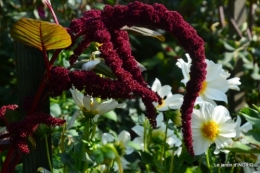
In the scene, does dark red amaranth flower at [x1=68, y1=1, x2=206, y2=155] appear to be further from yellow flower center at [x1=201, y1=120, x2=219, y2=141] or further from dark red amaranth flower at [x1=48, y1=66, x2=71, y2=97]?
yellow flower center at [x1=201, y1=120, x2=219, y2=141]

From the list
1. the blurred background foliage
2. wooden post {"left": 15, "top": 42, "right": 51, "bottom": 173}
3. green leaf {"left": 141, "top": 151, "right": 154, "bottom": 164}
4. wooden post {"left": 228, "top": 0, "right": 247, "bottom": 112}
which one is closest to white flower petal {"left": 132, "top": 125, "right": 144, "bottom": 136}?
green leaf {"left": 141, "top": 151, "right": 154, "bottom": 164}

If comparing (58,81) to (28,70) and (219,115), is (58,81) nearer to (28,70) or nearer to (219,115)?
(28,70)

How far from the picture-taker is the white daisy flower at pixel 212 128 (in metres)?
0.93

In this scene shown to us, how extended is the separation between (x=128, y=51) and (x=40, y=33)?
0.41 feet

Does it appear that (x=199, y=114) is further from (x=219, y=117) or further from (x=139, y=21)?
(x=139, y=21)

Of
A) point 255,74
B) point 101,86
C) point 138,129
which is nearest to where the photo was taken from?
point 101,86

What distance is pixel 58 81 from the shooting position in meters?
0.76

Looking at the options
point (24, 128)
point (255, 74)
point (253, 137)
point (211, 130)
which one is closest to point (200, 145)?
point (211, 130)

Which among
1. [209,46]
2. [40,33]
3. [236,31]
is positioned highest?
[40,33]

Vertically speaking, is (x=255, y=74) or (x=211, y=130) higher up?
(x=211, y=130)

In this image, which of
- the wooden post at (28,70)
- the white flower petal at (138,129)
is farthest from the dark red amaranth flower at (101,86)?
the white flower petal at (138,129)

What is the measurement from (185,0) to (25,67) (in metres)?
1.51

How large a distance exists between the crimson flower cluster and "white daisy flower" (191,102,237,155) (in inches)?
6.5

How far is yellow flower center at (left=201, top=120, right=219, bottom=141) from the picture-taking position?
94cm
